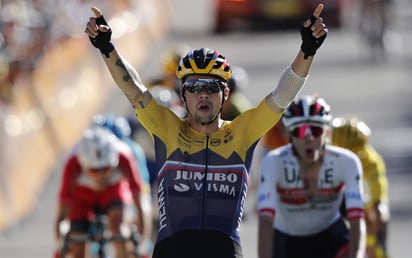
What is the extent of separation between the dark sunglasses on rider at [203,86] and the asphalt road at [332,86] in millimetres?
8392

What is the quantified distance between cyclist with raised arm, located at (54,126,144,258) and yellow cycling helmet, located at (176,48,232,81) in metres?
3.53

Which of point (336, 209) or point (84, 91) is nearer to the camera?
point (336, 209)

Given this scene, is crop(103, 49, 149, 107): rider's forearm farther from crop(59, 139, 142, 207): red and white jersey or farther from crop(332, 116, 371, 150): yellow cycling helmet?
crop(59, 139, 142, 207): red and white jersey

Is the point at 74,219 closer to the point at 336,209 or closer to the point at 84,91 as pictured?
the point at 336,209

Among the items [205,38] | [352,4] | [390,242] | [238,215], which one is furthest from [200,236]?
[352,4]

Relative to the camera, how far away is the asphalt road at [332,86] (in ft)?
59.8

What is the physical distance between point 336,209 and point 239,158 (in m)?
1.92

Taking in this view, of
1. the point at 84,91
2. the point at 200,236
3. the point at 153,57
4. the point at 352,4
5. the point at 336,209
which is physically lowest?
the point at 200,236

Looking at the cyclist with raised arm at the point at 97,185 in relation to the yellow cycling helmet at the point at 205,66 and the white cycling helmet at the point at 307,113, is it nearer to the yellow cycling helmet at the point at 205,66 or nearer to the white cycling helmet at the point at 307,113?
the white cycling helmet at the point at 307,113

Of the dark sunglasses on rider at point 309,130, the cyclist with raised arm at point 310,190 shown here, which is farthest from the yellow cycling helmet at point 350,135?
the dark sunglasses on rider at point 309,130

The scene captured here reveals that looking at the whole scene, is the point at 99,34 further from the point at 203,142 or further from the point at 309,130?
the point at 309,130

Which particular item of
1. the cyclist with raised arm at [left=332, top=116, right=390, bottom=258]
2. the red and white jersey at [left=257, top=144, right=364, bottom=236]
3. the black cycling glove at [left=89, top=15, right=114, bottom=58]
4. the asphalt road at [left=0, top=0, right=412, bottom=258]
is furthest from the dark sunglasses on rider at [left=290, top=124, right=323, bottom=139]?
the asphalt road at [left=0, top=0, right=412, bottom=258]

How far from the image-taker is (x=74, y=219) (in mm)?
12133

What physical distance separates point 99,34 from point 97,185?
4014 millimetres
